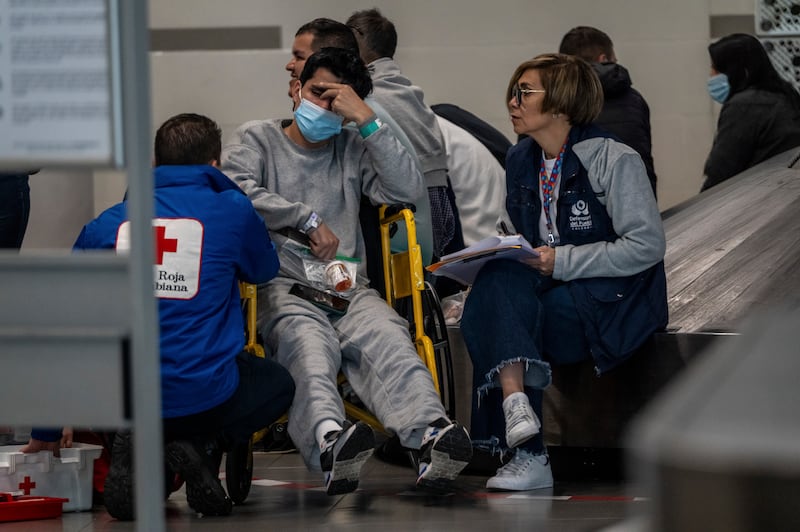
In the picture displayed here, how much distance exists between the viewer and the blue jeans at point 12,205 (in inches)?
170

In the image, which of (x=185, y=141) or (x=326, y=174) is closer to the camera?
(x=185, y=141)

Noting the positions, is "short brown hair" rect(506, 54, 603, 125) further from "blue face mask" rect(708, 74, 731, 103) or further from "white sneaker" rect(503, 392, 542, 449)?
"blue face mask" rect(708, 74, 731, 103)

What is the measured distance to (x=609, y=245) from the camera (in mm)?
3980

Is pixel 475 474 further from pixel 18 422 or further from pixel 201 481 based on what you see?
pixel 18 422

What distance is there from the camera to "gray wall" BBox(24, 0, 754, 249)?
803 centimetres

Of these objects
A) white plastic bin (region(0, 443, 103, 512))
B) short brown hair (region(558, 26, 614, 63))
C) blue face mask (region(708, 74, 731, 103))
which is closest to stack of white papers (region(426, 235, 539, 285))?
white plastic bin (region(0, 443, 103, 512))

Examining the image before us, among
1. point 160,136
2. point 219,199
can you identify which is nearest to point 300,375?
point 219,199

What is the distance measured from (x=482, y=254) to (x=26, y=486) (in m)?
1.42

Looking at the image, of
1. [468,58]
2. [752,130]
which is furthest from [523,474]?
[468,58]

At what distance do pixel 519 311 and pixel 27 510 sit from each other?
1486 mm

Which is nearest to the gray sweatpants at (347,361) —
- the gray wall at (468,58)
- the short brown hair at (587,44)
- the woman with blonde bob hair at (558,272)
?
the woman with blonde bob hair at (558,272)

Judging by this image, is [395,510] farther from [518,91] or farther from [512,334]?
[518,91]

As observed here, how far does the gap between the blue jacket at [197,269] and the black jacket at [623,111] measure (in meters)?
2.22

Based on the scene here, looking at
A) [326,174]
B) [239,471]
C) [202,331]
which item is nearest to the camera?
[202,331]
